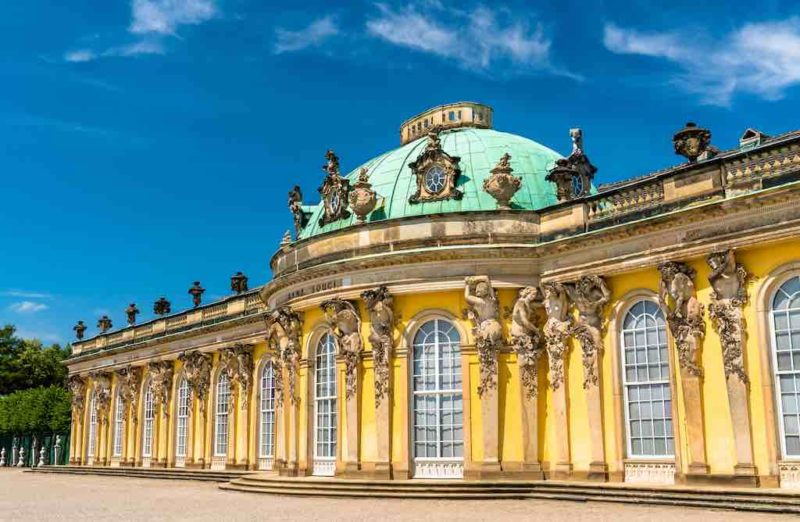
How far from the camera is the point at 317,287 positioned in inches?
1002

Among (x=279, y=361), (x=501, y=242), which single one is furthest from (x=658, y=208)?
(x=279, y=361)

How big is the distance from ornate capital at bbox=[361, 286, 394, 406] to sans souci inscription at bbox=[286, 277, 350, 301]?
1.17 meters

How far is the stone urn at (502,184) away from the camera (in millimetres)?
23750

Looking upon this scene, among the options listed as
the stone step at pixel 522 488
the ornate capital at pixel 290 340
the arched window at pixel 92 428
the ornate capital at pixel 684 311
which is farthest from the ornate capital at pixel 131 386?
the ornate capital at pixel 684 311

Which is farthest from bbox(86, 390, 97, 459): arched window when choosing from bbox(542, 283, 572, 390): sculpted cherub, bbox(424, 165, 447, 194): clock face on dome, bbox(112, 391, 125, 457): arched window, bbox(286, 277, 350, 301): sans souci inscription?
bbox(542, 283, 572, 390): sculpted cherub

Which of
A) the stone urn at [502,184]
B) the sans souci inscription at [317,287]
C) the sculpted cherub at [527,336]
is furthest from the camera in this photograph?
the sans souci inscription at [317,287]

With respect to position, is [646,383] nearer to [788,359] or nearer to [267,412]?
[788,359]

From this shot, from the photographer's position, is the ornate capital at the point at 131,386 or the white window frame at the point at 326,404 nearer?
the white window frame at the point at 326,404

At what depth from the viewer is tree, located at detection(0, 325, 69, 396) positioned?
6631cm

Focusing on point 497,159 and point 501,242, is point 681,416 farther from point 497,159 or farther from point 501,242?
point 497,159

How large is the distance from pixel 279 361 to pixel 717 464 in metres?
14.2

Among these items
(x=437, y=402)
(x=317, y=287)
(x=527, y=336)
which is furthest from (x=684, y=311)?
(x=317, y=287)

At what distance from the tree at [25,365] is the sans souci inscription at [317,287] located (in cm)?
4612

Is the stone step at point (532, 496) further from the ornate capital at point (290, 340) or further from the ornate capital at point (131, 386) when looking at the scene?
the ornate capital at point (131, 386)
